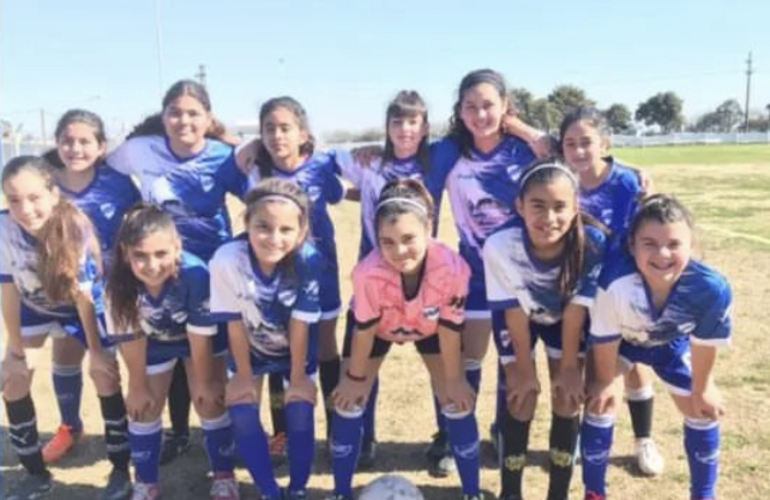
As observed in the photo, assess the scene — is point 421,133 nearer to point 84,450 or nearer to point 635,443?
point 635,443

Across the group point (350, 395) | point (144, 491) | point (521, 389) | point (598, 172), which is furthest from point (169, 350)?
point (598, 172)

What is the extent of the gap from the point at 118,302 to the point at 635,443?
2.72 metres

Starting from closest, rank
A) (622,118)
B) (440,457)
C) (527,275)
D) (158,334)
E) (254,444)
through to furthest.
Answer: (527,275) < (254,444) < (158,334) < (440,457) < (622,118)

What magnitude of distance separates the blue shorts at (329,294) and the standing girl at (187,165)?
2.09 feet

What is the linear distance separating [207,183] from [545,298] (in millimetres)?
1816

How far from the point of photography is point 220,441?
11.9 ft

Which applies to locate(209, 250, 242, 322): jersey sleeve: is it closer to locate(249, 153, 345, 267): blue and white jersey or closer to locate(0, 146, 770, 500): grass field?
locate(249, 153, 345, 267): blue and white jersey

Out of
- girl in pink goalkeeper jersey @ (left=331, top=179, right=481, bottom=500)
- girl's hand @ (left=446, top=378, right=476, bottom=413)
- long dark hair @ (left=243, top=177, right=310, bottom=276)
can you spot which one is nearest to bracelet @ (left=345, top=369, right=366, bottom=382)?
girl in pink goalkeeper jersey @ (left=331, top=179, right=481, bottom=500)

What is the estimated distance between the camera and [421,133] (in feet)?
12.6

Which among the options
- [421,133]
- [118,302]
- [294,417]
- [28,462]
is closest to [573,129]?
[421,133]

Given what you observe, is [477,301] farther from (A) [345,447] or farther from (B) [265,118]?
(B) [265,118]

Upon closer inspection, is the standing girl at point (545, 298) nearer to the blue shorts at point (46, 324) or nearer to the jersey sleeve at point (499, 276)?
the jersey sleeve at point (499, 276)

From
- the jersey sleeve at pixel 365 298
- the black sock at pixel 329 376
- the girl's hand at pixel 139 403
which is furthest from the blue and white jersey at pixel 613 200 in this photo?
the girl's hand at pixel 139 403

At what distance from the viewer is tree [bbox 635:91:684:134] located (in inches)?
2965
